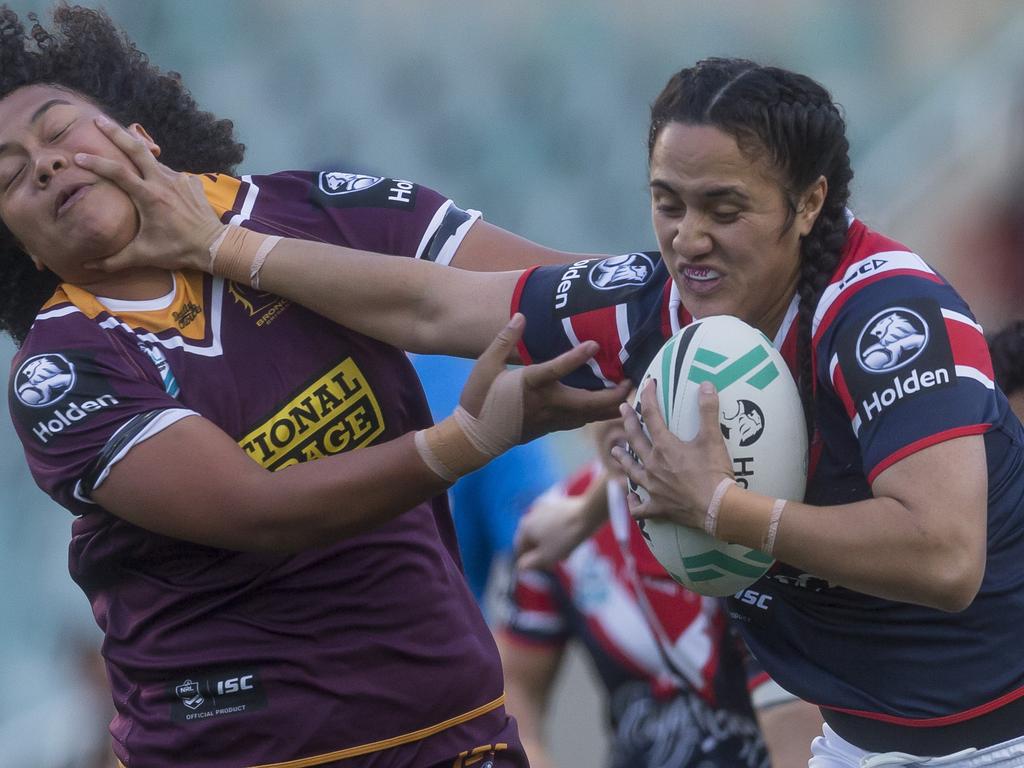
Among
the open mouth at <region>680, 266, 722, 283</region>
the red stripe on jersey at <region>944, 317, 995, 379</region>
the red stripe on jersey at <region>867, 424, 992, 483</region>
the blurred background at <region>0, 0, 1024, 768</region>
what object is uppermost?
the blurred background at <region>0, 0, 1024, 768</region>

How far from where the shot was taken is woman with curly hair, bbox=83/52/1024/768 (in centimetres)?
235

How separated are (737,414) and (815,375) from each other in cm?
14

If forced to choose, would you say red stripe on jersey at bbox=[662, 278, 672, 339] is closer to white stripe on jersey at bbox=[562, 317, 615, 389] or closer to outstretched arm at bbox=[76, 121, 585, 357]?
white stripe on jersey at bbox=[562, 317, 615, 389]

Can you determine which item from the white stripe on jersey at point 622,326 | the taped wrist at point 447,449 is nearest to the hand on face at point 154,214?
the taped wrist at point 447,449

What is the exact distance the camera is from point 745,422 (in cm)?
247

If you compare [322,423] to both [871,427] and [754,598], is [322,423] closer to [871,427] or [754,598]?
[754,598]

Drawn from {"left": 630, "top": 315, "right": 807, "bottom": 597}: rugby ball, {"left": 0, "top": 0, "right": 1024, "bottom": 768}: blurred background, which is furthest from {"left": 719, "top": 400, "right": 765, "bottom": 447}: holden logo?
{"left": 0, "top": 0, "right": 1024, "bottom": 768}: blurred background

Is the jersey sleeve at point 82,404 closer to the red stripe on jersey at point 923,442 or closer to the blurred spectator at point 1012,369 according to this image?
the red stripe on jersey at point 923,442

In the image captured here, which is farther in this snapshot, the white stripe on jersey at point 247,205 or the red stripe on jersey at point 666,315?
the white stripe on jersey at point 247,205

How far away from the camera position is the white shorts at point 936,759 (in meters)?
2.62

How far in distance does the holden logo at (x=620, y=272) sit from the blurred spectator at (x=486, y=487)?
1227 millimetres

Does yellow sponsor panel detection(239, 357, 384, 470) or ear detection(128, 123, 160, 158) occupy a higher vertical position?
ear detection(128, 123, 160, 158)

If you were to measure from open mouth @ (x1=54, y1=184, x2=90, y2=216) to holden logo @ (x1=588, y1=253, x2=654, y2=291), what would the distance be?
88cm

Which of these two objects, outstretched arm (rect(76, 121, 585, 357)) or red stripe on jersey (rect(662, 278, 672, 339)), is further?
outstretched arm (rect(76, 121, 585, 357))
